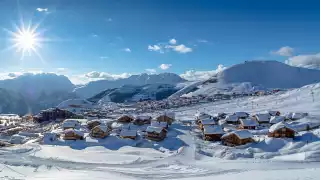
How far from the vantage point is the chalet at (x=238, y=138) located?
179 ft

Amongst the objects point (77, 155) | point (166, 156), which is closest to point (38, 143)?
point (77, 155)

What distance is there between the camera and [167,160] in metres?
45.9

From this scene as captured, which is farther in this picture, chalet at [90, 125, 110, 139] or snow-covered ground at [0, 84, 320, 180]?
chalet at [90, 125, 110, 139]

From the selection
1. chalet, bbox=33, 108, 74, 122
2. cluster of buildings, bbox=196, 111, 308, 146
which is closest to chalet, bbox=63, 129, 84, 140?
cluster of buildings, bbox=196, 111, 308, 146

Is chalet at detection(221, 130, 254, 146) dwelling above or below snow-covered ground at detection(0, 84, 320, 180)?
above

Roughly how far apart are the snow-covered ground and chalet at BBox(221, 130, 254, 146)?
1.85 m

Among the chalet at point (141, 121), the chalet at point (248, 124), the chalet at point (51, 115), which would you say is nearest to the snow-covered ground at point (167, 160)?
the chalet at point (248, 124)

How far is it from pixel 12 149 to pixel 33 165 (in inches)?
621

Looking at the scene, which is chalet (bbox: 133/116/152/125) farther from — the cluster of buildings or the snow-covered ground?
the snow-covered ground

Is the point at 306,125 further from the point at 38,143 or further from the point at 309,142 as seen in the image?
the point at 38,143

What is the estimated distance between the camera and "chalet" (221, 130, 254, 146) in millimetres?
54625

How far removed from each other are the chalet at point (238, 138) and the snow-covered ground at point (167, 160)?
1853mm

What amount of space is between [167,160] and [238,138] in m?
15.6

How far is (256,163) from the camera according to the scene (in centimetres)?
4122
